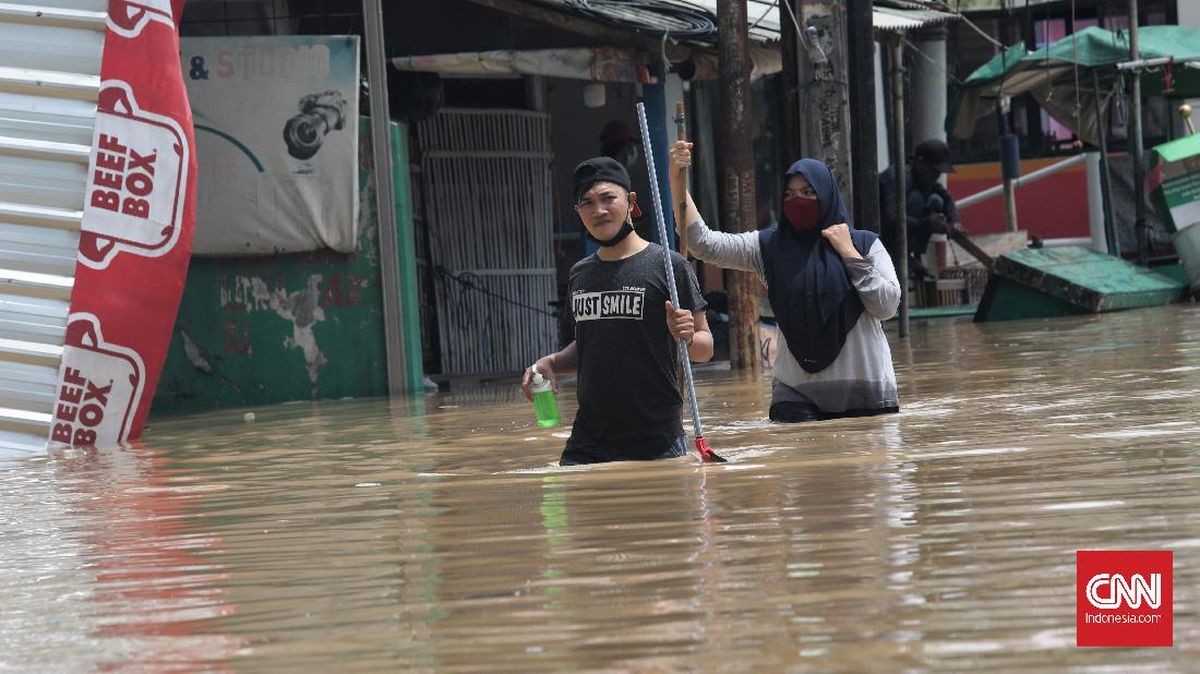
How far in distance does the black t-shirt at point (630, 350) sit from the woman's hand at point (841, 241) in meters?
1.83

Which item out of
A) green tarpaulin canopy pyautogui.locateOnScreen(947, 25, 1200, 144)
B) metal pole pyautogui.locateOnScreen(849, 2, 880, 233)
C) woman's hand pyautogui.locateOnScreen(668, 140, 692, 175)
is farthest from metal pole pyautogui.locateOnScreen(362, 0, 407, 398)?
green tarpaulin canopy pyautogui.locateOnScreen(947, 25, 1200, 144)

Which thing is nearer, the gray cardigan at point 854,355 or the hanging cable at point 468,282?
the gray cardigan at point 854,355

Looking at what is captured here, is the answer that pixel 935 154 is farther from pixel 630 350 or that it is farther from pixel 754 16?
pixel 630 350

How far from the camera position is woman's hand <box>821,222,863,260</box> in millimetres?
8578

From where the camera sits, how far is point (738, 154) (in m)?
14.2

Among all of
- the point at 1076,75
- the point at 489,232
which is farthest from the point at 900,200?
the point at 1076,75

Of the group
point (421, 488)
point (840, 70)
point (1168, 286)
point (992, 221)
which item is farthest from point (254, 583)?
point (992, 221)

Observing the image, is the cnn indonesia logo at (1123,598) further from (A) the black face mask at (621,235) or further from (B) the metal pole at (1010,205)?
(B) the metal pole at (1010,205)

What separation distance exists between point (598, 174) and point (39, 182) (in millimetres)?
4682

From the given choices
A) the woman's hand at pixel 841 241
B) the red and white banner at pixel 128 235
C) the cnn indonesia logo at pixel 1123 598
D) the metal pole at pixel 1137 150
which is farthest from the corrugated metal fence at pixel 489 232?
the cnn indonesia logo at pixel 1123 598

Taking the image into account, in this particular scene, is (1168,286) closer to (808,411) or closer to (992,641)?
(808,411)

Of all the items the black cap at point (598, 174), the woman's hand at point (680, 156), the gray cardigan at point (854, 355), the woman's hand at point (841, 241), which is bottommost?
the gray cardigan at point (854, 355)

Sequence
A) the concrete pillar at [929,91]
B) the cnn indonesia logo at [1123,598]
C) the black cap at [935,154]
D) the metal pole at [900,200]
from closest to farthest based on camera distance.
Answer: the cnn indonesia logo at [1123,598], the metal pole at [900,200], the black cap at [935,154], the concrete pillar at [929,91]

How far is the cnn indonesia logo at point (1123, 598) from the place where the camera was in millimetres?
3504
